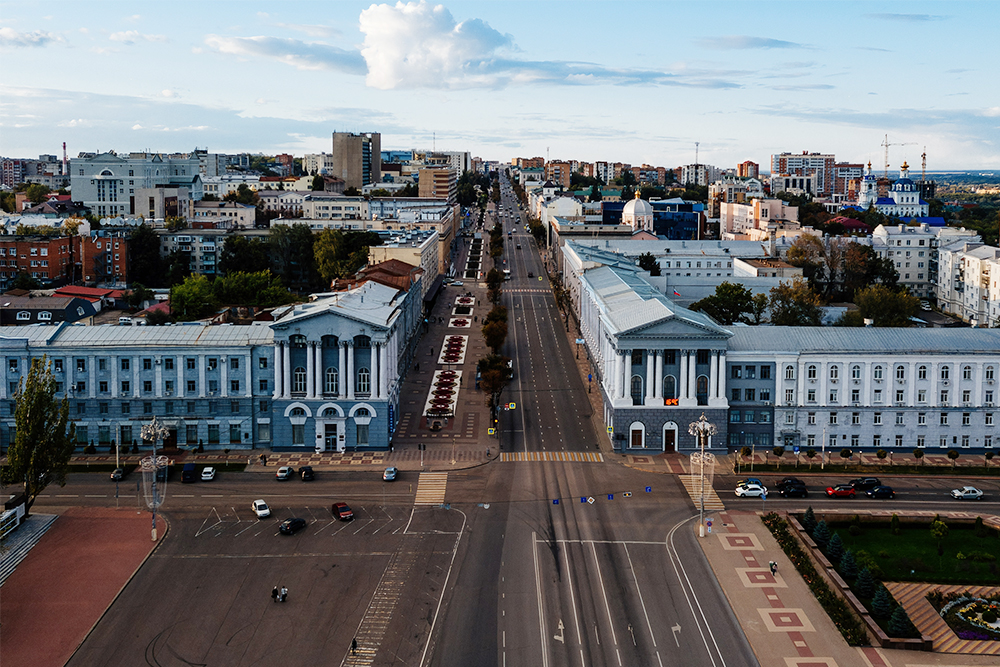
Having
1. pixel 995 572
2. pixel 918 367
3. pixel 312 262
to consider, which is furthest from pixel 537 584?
pixel 312 262

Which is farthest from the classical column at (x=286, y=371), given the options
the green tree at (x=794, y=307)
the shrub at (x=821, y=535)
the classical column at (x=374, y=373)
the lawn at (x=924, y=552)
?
the green tree at (x=794, y=307)

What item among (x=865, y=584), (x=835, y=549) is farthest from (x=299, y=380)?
(x=865, y=584)

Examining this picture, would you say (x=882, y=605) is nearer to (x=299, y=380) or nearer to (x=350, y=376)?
(x=350, y=376)

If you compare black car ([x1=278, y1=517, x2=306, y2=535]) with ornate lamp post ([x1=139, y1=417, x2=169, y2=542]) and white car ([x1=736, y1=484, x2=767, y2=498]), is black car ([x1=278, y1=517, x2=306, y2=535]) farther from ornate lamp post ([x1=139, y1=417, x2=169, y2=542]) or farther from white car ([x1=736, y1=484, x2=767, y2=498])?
white car ([x1=736, y1=484, x2=767, y2=498])

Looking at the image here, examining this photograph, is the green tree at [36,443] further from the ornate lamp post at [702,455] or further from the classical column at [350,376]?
the ornate lamp post at [702,455]

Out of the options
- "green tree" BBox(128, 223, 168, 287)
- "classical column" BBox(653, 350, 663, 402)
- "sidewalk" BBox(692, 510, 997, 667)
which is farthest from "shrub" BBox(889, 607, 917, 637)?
"green tree" BBox(128, 223, 168, 287)
